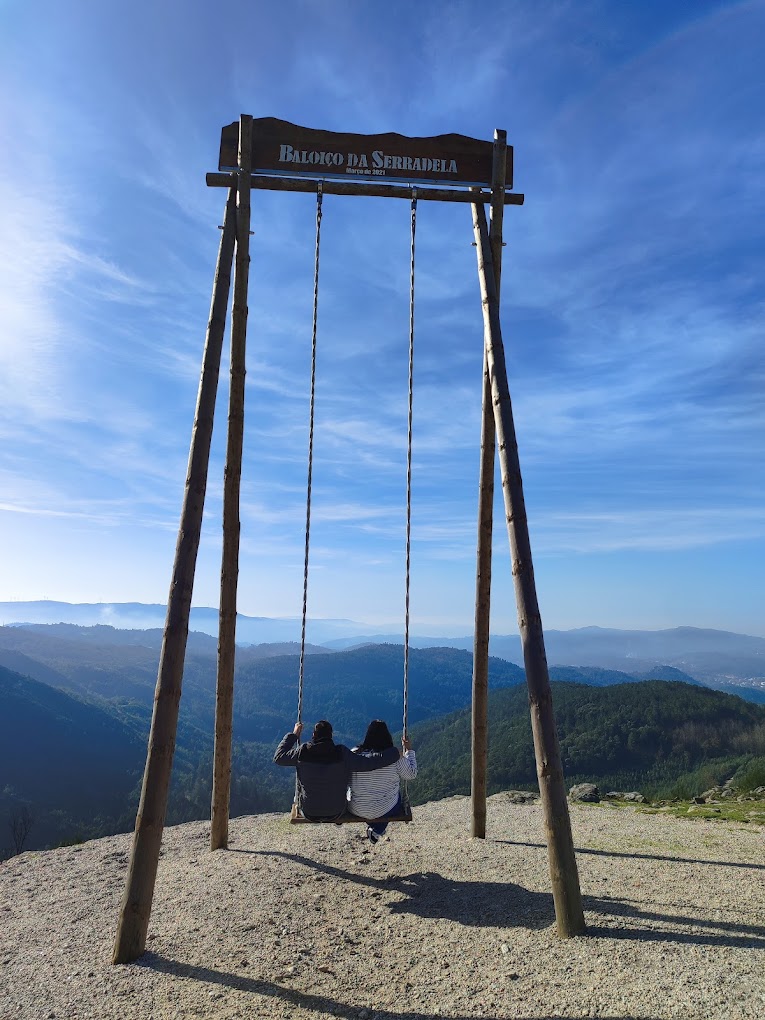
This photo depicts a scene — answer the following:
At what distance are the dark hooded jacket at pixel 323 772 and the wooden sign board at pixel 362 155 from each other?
633 cm

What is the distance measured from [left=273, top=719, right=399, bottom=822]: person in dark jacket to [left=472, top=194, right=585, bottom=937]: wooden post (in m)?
1.92

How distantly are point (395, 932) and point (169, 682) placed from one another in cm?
294

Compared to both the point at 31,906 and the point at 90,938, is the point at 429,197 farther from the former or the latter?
the point at 31,906

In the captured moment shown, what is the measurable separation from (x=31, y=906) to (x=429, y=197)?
899cm

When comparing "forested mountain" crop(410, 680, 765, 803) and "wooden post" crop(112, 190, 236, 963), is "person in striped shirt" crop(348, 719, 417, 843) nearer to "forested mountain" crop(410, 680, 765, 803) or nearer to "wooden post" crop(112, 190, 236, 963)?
"wooden post" crop(112, 190, 236, 963)

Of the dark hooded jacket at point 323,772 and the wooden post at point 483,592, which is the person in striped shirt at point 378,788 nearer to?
the dark hooded jacket at point 323,772

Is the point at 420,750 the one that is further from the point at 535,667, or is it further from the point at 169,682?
the point at 169,682

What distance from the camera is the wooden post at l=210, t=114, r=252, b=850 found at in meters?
7.66

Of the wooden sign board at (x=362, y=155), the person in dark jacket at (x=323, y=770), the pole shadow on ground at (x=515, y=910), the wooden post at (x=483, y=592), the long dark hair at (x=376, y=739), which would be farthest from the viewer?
the wooden post at (x=483, y=592)

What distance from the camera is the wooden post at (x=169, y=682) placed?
521 cm

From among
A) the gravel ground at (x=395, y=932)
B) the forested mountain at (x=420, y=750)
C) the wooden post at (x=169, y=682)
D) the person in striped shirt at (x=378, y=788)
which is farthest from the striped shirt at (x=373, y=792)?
the forested mountain at (x=420, y=750)

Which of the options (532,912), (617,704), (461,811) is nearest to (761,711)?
(617,704)

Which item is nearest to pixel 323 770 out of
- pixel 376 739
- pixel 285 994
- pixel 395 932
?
pixel 376 739

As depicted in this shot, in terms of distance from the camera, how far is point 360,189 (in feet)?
25.3
